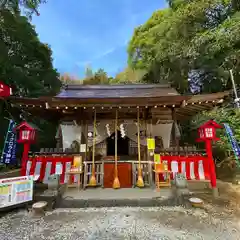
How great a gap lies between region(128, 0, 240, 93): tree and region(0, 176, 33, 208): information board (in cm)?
937

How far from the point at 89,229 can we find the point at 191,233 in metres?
1.69

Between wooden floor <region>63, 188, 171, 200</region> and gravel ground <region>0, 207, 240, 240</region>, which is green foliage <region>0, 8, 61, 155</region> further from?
gravel ground <region>0, 207, 240, 240</region>

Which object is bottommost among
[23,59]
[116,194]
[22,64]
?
[116,194]

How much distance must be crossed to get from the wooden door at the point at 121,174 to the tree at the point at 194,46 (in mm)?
7303

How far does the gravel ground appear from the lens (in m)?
2.89

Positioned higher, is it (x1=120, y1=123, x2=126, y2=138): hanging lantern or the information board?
(x1=120, y1=123, x2=126, y2=138): hanging lantern

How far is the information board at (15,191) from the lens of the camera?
12.1ft

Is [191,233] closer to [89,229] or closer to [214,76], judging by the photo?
[89,229]

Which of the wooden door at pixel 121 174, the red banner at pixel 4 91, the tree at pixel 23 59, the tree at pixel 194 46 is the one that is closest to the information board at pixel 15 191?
the wooden door at pixel 121 174

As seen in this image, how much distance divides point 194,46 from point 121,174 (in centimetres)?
783

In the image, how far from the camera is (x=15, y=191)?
12.7ft

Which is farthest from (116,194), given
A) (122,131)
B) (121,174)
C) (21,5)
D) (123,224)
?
(21,5)

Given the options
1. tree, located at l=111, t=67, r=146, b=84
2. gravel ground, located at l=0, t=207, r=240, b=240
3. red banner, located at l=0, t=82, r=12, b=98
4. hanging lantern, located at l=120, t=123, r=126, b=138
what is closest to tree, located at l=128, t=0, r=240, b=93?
tree, located at l=111, t=67, r=146, b=84

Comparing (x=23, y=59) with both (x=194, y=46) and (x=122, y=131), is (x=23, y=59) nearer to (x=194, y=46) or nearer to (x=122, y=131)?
(x=122, y=131)
